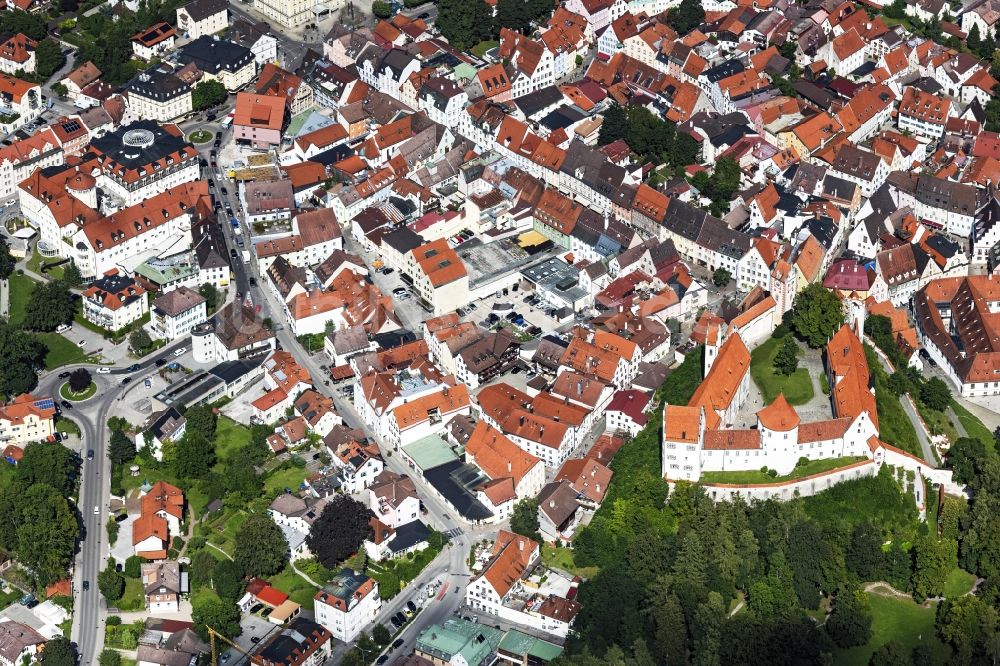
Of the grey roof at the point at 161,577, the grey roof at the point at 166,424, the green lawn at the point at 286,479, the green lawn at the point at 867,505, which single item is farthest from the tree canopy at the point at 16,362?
the green lawn at the point at 867,505

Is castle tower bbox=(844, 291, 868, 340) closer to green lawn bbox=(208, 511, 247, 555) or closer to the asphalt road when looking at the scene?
green lawn bbox=(208, 511, 247, 555)

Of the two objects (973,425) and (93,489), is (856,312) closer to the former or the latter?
(973,425)

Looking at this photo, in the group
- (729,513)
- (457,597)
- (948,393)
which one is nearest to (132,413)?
(457,597)

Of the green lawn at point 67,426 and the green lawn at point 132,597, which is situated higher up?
the green lawn at point 132,597

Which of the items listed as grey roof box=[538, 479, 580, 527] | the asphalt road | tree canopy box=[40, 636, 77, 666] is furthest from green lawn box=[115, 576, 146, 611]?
grey roof box=[538, 479, 580, 527]

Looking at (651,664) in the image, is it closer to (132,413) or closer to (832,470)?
(832,470)

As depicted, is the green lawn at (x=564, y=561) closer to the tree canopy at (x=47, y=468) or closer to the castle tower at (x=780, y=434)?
the castle tower at (x=780, y=434)
